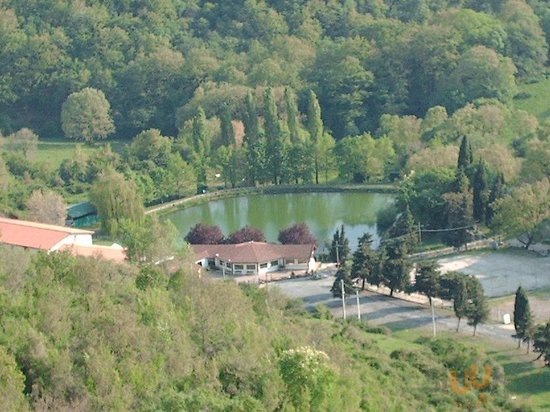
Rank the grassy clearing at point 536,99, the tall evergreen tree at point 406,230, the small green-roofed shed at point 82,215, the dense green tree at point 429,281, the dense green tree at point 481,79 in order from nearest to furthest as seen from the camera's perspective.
→ 1. the dense green tree at point 429,281
2. the tall evergreen tree at point 406,230
3. the small green-roofed shed at point 82,215
4. the dense green tree at point 481,79
5. the grassy clearing at point 536,99

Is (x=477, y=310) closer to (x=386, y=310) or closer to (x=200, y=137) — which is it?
(x=386, y=310)

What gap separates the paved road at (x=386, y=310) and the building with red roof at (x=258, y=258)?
1.79 metres

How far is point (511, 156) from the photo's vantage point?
43.6 metres

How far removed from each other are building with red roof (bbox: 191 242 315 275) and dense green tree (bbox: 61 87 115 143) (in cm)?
2131

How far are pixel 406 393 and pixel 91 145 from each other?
36.6 metres

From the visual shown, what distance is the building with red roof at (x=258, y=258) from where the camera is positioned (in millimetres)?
36750

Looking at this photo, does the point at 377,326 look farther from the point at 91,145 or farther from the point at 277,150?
the point at 91,145

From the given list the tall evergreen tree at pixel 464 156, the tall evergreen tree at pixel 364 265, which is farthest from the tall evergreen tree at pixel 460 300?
the tall evergreen tree at pixel 464 156

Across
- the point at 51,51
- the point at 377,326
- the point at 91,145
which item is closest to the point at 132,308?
the point at 377,326

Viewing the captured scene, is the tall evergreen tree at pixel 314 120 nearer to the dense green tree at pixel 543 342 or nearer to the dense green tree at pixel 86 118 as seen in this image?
the dense green tree at pixel 86 118

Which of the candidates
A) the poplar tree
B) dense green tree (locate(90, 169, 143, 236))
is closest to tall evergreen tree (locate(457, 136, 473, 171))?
dense green tree (locate(90, 169, 143, 236))

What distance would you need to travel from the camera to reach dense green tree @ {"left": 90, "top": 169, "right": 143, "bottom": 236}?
41656 mm

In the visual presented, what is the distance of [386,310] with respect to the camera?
32.0m

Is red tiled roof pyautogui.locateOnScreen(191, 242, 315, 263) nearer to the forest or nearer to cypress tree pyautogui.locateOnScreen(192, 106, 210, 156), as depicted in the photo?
the forest
